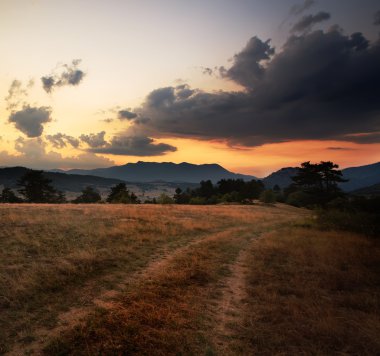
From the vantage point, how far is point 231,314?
849cm

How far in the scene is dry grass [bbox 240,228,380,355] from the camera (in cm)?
703

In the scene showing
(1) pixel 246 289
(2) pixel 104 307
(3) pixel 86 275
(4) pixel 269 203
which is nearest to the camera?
(2) pixel 104 307

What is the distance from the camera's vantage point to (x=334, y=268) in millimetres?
13344

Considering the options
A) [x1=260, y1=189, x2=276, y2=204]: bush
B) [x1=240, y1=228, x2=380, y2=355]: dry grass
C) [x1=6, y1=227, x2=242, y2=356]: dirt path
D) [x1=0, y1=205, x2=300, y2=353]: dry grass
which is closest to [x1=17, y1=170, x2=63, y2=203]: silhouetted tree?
[x1=260, y1=189, x2=276, y2=204]: bush

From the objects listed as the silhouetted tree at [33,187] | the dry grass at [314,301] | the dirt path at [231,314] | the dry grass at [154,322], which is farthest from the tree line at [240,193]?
the dry grass at [154,322]

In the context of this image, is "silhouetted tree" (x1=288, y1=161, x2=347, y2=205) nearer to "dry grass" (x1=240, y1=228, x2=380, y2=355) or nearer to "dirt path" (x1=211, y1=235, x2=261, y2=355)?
"dry grass" (x1=240, y1=228, x2=380, y2=355)

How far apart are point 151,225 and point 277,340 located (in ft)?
58.4

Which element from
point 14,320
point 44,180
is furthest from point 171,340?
point 44,180

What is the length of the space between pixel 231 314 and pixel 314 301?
301cm

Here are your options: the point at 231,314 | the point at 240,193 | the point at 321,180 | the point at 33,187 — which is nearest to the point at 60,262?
the point at 231,314

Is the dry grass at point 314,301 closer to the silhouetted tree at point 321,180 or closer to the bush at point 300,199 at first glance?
the silhouetted tree at point 321,180

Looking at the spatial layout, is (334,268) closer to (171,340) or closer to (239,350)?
(239,350)

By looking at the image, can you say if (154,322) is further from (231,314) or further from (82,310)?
(231,314)

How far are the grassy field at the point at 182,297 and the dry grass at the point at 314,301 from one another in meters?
0.04
